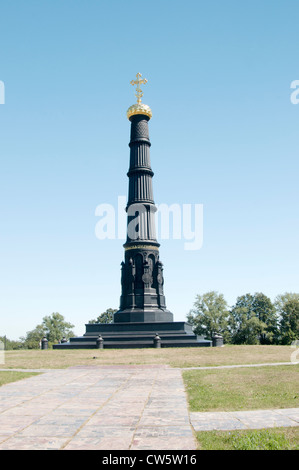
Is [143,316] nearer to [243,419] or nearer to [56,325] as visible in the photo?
[243,419]

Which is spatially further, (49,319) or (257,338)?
(49,319)

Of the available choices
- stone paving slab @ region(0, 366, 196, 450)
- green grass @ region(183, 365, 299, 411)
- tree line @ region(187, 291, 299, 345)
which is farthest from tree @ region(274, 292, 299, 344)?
stone paving slab @ region(0, 366, 196, 450)

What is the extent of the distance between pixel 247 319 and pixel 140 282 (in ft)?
117

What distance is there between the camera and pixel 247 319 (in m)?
61.6

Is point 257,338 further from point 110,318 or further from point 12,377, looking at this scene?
point 12,377

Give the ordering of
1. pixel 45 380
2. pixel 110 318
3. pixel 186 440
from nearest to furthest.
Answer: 1. pixel 186 440
2. pixel 45 380
3. pixel 110 318

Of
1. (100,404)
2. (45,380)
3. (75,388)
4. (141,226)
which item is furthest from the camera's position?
(141,226)

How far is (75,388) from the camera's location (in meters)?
10.3

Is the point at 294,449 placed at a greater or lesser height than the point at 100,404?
greater

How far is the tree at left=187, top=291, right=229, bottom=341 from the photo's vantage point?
59.3 m

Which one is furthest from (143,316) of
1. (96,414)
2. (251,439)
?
(251,439)

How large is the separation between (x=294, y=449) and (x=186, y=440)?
4.65 feet
